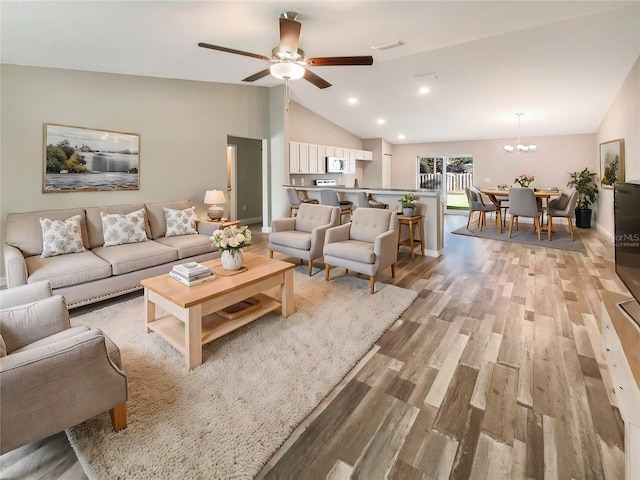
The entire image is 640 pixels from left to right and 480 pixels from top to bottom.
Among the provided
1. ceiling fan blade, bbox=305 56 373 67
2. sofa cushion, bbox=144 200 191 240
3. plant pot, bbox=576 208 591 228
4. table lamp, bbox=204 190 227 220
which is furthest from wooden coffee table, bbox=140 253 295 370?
plant pot, bbox=576 208 591 228

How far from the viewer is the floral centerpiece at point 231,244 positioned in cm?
277

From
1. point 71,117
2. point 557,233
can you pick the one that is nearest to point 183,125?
point 71,117

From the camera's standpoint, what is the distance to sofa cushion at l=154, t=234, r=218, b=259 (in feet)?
12.7

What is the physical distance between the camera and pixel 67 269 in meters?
2.95

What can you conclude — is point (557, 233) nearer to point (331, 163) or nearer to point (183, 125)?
point (331, 163)

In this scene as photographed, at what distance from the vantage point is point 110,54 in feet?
11.8

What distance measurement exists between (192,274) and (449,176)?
959cm

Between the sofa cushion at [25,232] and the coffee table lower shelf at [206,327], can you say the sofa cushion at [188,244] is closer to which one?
the sofa cushion at [25,232]

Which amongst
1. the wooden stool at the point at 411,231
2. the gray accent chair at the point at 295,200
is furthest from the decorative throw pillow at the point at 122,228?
the wooden stool at the point at 411,231

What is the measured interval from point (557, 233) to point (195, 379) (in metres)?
7.77

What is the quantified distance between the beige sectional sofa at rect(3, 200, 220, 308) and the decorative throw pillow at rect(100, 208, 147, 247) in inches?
2.7

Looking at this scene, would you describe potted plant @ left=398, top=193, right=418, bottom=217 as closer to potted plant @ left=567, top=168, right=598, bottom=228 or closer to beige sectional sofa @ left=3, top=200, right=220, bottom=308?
beige sectional sofa @ left=3, top=200, right=220, bottom=308

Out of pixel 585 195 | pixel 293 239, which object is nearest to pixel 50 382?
pixel 293 239

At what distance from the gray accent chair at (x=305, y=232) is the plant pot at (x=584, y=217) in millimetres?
6545
